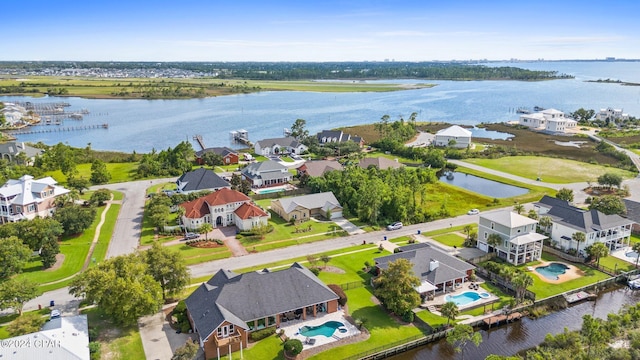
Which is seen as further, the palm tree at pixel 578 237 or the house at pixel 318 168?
the house at pixel 318 168

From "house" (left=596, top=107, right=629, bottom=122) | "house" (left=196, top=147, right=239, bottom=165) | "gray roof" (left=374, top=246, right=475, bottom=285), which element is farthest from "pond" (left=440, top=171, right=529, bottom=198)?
"house" (left=596, top=107, right=629, bottom=122)

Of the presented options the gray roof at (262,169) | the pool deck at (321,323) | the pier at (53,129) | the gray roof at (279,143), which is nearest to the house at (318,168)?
the gray roof at (262,169)

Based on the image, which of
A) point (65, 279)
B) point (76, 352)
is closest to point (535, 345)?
point (76, 352)

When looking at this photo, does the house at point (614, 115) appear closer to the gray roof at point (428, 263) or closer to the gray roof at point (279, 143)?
the gray roof at point (279, 143)

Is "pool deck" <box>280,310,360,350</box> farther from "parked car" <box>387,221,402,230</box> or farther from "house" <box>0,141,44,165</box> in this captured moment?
"house" <box>0,141,44,165</box>

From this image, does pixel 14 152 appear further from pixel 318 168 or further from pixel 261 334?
pixel 261 334
